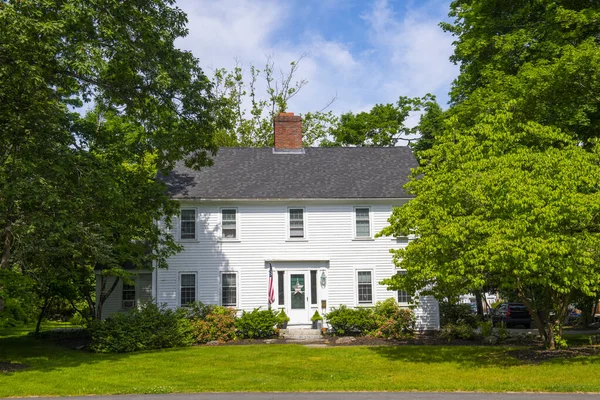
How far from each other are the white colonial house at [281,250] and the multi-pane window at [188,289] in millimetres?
42

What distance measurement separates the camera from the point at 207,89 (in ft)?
67.9

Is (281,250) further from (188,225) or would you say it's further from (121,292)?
(121,292)

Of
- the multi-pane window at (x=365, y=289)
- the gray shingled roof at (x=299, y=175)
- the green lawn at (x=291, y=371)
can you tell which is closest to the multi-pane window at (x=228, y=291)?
the gray shingled roof at (x=299, y=175)

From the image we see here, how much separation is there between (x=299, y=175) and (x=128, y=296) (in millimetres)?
9399

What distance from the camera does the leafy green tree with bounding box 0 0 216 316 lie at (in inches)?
627

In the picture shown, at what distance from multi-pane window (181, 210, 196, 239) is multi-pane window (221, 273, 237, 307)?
7.48ft

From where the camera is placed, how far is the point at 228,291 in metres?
26.2

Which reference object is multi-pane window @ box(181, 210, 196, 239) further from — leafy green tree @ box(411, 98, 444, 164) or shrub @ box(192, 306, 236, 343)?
leafy green tree @ box(411, 98, 444, 164)

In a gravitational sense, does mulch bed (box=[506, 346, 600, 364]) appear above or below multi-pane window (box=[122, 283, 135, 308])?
below

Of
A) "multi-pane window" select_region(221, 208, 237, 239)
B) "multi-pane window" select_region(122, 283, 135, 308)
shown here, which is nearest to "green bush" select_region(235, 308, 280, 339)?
"multi-pane window" select_region(221, 208, 237, 239)

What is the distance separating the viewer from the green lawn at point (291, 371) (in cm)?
1334

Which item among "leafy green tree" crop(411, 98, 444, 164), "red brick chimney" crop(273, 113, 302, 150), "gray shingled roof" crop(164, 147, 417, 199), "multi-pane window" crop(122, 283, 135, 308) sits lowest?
"multi-pane window" crop(122, 283, 135, 308)

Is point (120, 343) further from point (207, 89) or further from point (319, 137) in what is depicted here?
point (319, 137)

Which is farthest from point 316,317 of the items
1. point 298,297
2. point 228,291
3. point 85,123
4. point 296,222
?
point 85,123
